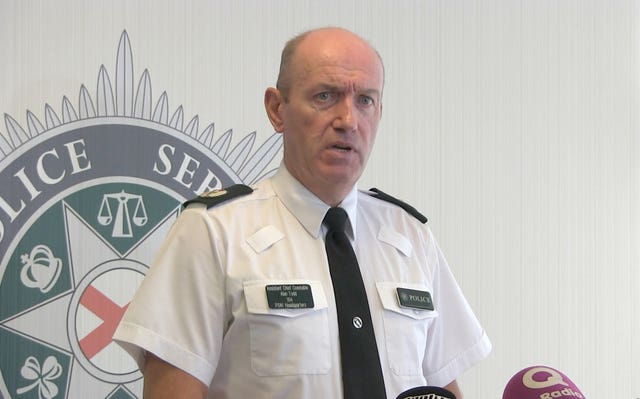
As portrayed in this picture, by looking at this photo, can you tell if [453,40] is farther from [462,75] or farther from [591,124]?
[591,124]

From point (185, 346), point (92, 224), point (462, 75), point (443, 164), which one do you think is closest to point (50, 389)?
point (92, 224)

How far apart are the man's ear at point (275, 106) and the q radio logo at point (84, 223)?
0.63 meters

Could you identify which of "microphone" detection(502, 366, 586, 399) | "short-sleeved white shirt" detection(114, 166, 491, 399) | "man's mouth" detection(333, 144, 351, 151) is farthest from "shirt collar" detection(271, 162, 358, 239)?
"microphone" detection(502, 366, 586, 399)

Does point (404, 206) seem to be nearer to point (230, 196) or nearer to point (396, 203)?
point (396, 203)

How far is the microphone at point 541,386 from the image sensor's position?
41.0 inches

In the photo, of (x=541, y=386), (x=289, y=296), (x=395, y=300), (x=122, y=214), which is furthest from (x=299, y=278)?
(x=122, y=214)

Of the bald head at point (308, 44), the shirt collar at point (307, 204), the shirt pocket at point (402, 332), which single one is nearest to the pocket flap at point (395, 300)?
the shirt pocket at point (402, 332)

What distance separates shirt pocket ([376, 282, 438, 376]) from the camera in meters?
1.61

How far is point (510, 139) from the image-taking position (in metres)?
2.65

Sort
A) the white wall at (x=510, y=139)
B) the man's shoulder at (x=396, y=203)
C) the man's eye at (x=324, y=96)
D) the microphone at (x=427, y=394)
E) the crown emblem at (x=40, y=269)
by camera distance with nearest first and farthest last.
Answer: the microphone at (x=427, y=394) < the man's eye at (x=324, y=96) < the man's shoulder at (x=396, y=203) < the crown emblem at (x=40, y=269) < the white wall at (x=510, y=139)

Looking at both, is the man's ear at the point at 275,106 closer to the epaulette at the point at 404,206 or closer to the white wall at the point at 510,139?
the epaulette at the point at 404,206

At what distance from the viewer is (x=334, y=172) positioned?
162 centimetres

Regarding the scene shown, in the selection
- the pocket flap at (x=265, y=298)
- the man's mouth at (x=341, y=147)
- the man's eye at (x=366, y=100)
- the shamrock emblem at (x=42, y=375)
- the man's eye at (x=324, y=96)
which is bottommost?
the shamrock emblem at (x=42, y=375)

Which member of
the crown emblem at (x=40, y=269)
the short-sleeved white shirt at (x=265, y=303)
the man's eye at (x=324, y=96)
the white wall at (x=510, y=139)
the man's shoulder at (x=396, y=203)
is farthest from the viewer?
the white wall at (x=510, y=139)
